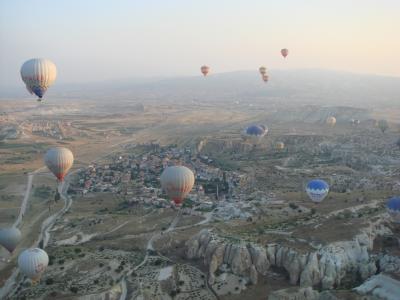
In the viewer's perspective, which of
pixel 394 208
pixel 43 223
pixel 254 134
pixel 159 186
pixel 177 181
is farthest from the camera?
pixel 254 134

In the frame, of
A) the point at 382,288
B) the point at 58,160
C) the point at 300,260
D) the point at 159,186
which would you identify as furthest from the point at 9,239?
the point at 382,288

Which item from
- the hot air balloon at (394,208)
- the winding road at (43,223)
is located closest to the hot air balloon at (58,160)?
the winding road at (43,223)

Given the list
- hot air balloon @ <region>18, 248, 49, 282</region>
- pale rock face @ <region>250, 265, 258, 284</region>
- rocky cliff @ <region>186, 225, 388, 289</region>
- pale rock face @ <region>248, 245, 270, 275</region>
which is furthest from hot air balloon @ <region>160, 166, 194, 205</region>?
hot air balloon @ <region>18, 248, 49, 282</region>

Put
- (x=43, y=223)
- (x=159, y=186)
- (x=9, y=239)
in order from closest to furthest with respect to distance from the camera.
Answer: (x=9, y=239)
(x=43, y=223)
(x=159, y=186)

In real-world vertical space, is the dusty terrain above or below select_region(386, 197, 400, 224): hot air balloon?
below

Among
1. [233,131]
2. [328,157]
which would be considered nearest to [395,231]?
[328,157]

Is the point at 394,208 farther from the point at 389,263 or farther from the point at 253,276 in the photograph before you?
the point at 253,276

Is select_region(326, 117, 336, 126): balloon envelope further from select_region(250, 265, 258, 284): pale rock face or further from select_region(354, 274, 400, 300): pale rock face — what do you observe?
select_region(354, 274, 400, 300): pale rock face
